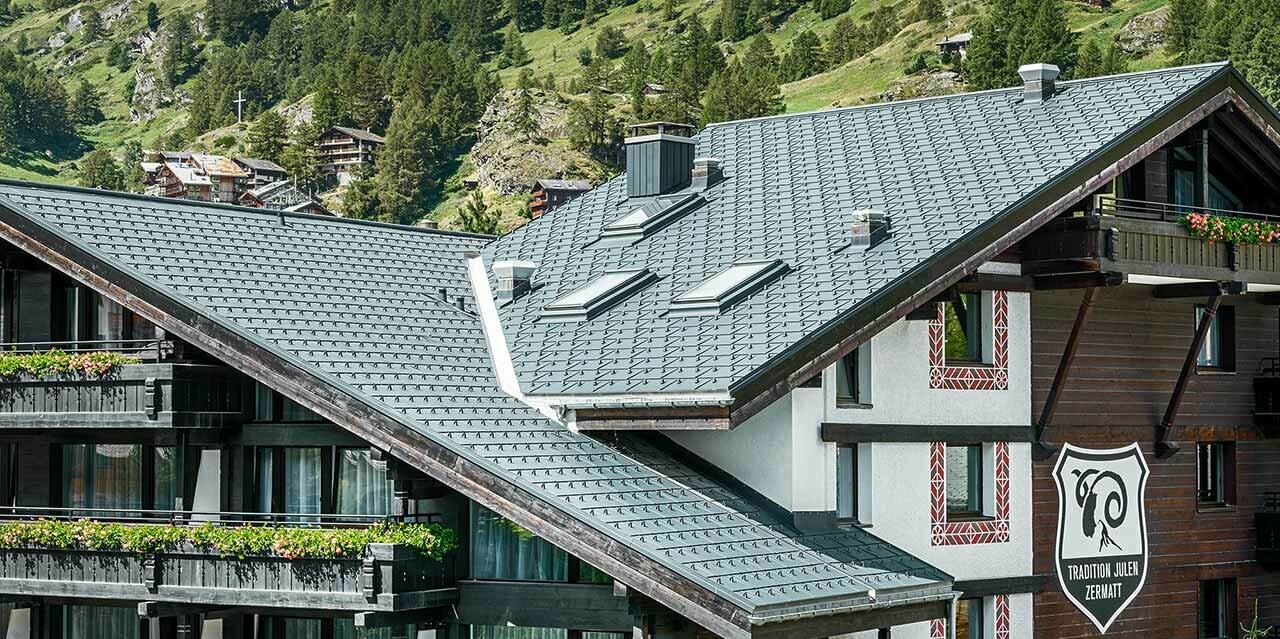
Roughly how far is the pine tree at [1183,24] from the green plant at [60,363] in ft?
409

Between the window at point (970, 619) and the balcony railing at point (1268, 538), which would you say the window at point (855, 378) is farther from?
the balcony railing at point (1268, 538)

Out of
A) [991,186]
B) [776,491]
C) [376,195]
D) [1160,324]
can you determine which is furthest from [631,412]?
[376,195]

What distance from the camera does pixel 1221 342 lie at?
2969 centimetres

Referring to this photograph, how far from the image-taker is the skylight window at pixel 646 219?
27.1m

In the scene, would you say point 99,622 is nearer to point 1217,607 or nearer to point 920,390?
point 920,390

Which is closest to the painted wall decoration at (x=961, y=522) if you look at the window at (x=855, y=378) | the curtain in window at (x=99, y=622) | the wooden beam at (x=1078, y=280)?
the window at (x=855, y=378)

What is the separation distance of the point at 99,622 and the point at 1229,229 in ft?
55.6

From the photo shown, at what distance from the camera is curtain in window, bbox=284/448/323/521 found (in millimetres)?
23281

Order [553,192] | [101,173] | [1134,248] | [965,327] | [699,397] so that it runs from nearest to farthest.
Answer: [699,397] < [1134,248] < [965,327] < [553,192] < [101,173]

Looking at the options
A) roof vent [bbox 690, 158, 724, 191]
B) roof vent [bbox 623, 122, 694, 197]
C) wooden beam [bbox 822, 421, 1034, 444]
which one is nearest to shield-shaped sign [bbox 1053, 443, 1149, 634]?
wooden beam [bbox 822, 421, 1034, 444]

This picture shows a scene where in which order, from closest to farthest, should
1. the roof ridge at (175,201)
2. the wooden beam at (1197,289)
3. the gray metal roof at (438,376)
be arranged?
the gray metal roof at (438,376) < the roof ridge at (175,201) < the wooden beam at (1197,289)

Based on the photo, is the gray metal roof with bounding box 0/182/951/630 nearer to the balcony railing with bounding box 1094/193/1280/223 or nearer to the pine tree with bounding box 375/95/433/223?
the balcony railing with bounding box 1094/193/1280/223

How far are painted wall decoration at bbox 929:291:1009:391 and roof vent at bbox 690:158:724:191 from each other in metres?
5.05

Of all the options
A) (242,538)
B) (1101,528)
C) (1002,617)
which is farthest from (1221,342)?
(242,538)
